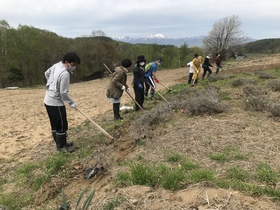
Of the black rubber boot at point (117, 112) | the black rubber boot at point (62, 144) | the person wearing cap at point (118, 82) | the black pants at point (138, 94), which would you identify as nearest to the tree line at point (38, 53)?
the black pants at point (138, 94)

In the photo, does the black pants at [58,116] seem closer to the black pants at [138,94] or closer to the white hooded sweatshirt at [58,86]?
the white hooded sweatshirt at [58,86]

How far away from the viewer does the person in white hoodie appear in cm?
525

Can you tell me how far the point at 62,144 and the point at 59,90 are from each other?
1215mm

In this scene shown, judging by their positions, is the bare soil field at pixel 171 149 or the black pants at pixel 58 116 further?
the black pants at pixel 58 116

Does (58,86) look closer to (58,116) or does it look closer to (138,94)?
(58,116)

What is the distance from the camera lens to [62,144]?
5.88 metres

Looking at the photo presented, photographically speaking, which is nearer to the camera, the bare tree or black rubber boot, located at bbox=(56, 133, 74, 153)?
black rubber boot, located at bbox=(56, 133, 74, 153)

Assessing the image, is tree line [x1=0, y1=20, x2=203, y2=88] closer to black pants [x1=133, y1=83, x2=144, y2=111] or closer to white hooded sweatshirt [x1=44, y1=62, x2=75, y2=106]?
black pants [x1=133, y1=83, x2=144, y2=111]

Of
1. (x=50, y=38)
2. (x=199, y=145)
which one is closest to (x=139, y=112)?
(x=199, y=145)

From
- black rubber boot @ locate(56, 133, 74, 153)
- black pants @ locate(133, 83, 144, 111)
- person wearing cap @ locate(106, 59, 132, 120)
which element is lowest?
black rubber boot @ locate(56, 133, 74, 153)

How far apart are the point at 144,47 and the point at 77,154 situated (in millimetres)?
51754

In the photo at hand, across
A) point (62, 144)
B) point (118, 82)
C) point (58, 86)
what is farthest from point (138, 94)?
point (58, 86)

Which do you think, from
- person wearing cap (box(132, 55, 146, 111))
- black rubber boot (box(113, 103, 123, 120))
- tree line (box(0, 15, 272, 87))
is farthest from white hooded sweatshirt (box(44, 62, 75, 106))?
tree line (box(0, 15, 272, 87))

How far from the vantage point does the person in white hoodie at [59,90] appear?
5246mm
